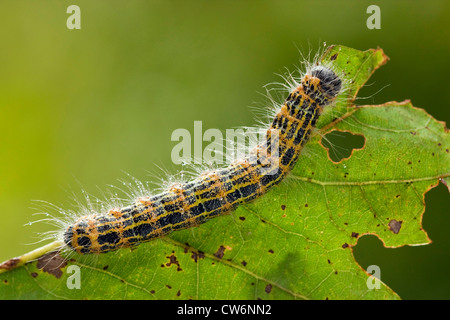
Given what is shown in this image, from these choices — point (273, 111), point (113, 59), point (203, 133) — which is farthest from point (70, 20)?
point (273, 111)

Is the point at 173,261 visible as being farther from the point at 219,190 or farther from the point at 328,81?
the point at 328,81

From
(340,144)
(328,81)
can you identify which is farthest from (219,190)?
(328,81)

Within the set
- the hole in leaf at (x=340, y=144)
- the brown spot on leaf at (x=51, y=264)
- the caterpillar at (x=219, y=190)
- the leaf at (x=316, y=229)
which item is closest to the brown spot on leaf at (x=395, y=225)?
the leaf at (x=316, y=229)

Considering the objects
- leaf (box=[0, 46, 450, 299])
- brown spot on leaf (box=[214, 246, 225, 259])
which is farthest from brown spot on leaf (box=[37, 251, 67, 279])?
brown spot on leaf (box=[214, 246, 225, 259])

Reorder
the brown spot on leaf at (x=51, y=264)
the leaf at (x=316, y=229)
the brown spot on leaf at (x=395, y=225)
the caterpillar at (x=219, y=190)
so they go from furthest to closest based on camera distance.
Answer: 1. the caterpillar at (x=219, y=190)
2. the brown spot on leaf at (x=395, y=225)
3. the leaf at (x=316, y=229)
4. the brown spot on leaf at (x=51, y=264)

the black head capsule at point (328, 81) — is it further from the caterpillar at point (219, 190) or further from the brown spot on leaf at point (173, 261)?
the brown spot on leaf at point (173, 261)

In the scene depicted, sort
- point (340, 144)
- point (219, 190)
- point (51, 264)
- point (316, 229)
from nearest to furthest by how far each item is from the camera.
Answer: point (51, 264)
point (316, 229)
point (340, 144)
point (219, 190)

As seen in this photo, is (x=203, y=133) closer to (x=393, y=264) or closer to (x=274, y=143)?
(x=274, y=143)
